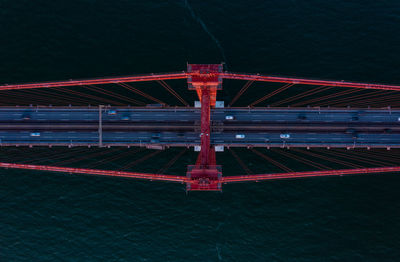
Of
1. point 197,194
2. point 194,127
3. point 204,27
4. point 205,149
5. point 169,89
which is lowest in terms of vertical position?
point 197,194

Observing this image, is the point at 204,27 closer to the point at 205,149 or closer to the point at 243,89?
the point at 243,89

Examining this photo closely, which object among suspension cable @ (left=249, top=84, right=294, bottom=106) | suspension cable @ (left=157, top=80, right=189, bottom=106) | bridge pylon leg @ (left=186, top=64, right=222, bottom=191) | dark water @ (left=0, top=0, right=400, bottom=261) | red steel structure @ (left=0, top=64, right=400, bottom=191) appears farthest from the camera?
suspension cable @ (left=157, top=80, right=189, bottom=106)

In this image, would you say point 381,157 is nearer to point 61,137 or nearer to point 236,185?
point 236,185

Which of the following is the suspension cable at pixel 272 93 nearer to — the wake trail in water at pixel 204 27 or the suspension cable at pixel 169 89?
the wake trail in water at pixel 204 27

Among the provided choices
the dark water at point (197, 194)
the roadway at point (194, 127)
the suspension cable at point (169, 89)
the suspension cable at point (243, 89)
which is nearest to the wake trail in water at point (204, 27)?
the dark water at point (197, 194)

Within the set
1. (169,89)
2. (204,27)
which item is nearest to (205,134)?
(169,89)

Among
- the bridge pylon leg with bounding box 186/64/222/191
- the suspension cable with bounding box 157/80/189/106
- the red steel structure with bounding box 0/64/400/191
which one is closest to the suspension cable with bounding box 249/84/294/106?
the red steel structure with bounding box 0/64/400/191

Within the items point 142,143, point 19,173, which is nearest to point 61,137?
point 19,173

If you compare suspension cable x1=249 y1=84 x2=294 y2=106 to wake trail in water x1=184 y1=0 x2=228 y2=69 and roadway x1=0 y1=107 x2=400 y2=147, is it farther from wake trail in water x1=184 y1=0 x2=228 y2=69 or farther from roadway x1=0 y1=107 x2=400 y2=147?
wake trail in water x1=184 y1=0 x2=228 y2=69
